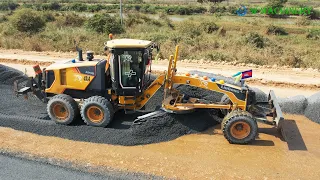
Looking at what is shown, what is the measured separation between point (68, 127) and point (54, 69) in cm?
155

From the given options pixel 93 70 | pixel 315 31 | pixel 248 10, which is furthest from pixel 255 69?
pixel 248 10

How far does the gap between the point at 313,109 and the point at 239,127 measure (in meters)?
3.01

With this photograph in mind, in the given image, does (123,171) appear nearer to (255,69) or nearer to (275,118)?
(275,118)

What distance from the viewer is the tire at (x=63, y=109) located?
322 inches

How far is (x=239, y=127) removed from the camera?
7.51m

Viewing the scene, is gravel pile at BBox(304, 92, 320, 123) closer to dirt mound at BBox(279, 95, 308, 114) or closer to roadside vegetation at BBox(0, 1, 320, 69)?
dirt mound at BBox(279, 95, 308, 114)

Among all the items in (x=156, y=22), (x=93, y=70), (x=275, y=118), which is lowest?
(x=275, y=118)

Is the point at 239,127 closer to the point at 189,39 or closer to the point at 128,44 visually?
the point at 128,44

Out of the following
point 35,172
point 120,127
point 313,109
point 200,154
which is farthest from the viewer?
point 313,109

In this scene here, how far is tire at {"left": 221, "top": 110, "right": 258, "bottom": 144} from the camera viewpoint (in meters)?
7.36

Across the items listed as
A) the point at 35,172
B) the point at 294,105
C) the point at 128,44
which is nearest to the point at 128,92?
the point at 128,44

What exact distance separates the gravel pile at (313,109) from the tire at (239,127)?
264cm

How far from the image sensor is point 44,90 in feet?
29.4

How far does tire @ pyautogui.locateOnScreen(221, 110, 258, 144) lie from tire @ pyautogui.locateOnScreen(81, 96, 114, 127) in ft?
9.14
